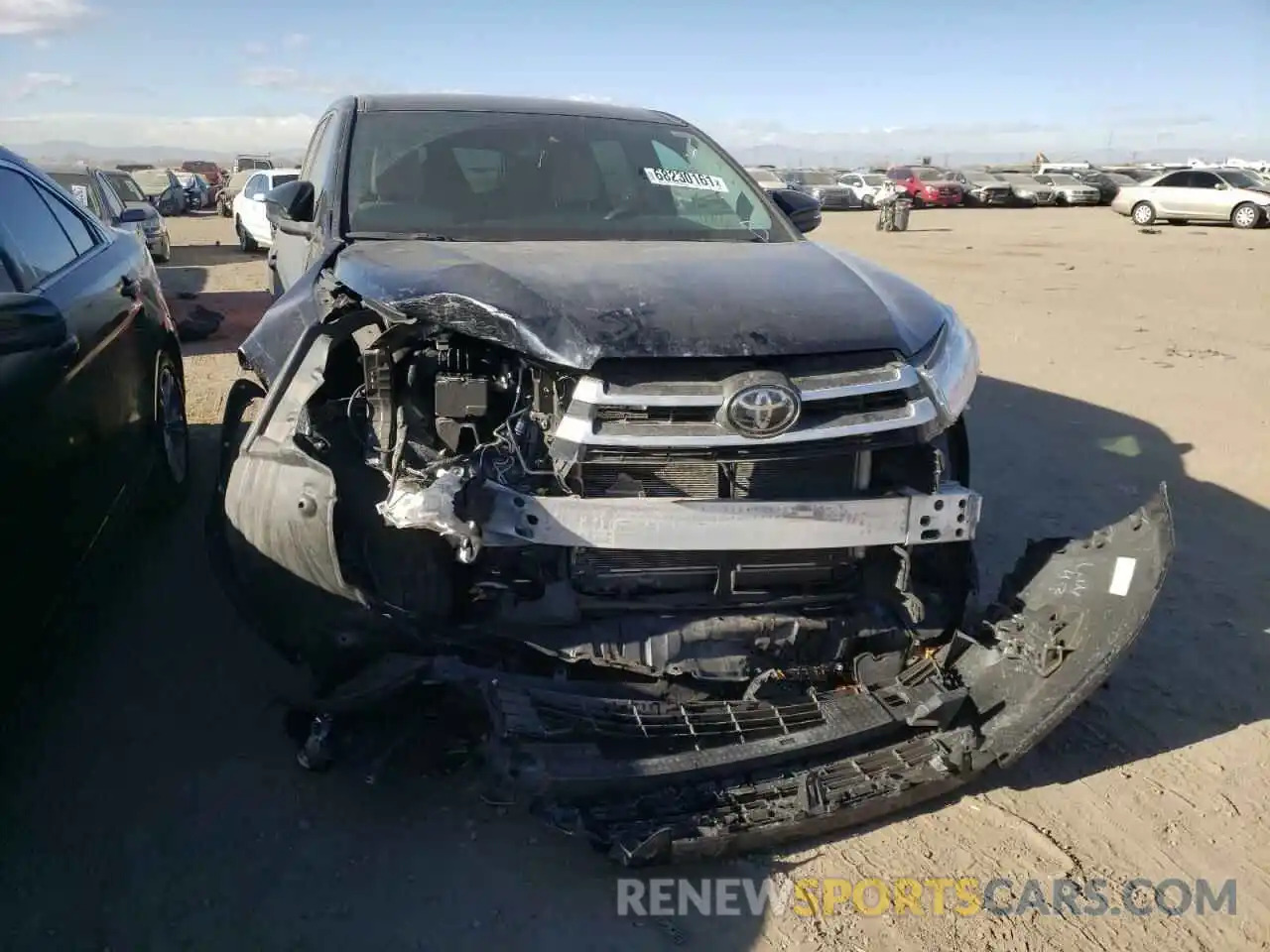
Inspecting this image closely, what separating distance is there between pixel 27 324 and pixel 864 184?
36.6 m

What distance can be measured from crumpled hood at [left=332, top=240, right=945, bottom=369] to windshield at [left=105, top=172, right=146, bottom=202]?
14617mm

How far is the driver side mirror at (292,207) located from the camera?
12.9 feet

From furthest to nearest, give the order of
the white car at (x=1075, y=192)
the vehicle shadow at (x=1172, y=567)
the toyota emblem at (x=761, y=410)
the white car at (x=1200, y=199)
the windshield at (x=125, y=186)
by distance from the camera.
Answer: the white car at (x=1075, y=192), the white car at (x=1200, y=199), the windshield at (x=125, y=186), the vehicle shadow at (x=1172, y=567), the toyota emblem at (x=761, y=410)

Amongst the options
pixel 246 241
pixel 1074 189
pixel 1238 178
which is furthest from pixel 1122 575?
pixel 1074 189

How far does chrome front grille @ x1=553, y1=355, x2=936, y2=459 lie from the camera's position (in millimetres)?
2543

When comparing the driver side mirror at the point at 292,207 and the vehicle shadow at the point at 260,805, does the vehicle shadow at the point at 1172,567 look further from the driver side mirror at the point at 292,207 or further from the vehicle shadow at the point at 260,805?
the driver side mirror at the point at 292,207

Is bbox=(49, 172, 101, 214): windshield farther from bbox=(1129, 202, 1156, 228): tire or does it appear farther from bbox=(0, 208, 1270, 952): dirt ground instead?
bbox=(1129, 202, 1156, 228): tire

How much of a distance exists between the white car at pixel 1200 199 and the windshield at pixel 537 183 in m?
25.1

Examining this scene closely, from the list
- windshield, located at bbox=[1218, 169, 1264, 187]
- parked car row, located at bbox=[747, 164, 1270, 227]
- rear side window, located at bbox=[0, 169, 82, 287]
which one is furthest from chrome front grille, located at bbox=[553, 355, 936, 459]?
windshield, located at bbox=[1218, 169, 1264, 187]

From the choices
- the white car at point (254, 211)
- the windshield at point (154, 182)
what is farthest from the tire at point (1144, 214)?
the windshield at point (154, 182)

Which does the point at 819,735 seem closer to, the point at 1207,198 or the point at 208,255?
the point at 208,255

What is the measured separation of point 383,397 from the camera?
2719 mm

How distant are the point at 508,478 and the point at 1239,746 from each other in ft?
8.55

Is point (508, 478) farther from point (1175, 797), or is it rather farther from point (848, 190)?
point (848, 190)
